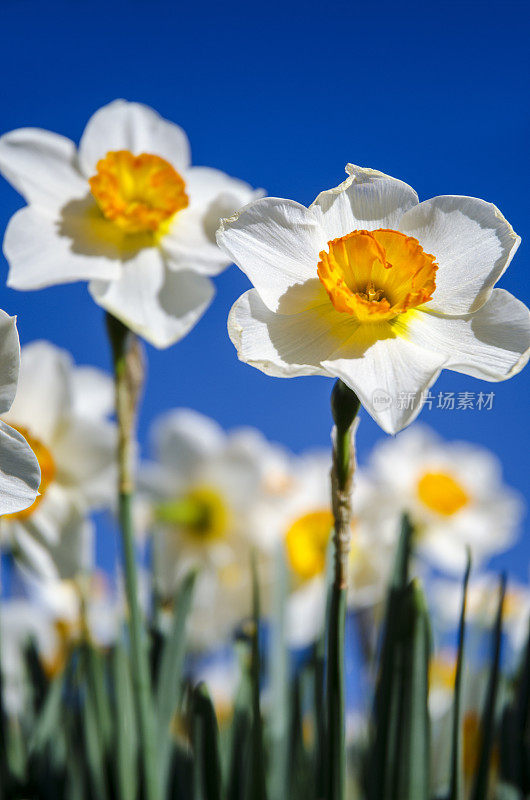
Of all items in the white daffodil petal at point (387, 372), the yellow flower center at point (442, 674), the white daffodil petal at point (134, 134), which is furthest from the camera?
the yellow flower center at point (442, 674)

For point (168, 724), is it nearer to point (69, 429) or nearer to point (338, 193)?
point (69, 429)

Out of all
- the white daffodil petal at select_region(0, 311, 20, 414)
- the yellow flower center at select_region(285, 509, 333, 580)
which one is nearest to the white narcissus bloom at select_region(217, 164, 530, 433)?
the white daffodil petal at select_region(0, 311, 20, 414)

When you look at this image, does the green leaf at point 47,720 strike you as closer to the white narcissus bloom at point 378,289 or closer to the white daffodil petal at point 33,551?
the white daffodil petal at point 33,551

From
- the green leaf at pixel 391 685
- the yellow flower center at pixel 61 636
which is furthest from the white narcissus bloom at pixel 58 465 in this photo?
the yellow flower center at pixel 61 636

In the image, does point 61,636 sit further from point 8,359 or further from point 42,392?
point 8,359

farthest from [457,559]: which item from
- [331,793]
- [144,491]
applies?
[331,793]
